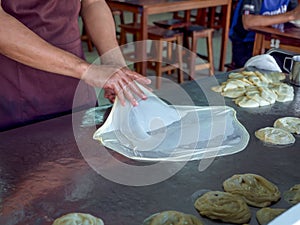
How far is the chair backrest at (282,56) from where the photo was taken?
2.22m

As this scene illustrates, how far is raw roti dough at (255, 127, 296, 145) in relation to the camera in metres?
1.46

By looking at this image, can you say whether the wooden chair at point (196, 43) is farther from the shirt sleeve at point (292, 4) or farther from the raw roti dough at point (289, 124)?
the raw roti dough at point (289, 124)

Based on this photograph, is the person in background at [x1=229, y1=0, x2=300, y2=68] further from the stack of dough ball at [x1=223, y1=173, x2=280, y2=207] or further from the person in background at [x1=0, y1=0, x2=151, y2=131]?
the stack of dough ball at [x1=223, y1=173, x2=280, y2=207]

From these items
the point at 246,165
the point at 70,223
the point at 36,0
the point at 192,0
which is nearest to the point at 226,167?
the point at 246,165

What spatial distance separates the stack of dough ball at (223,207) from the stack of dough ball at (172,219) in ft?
0.15

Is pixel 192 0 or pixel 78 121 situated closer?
pixel 78 121

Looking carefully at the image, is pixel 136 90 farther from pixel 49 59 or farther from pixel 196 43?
pixel 196 43

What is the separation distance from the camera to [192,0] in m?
4.23

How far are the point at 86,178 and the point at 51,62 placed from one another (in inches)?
16.3

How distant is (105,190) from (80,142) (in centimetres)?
29

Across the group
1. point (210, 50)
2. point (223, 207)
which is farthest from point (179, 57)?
point (223, 207)

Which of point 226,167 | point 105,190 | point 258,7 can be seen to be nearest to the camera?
point 105,190

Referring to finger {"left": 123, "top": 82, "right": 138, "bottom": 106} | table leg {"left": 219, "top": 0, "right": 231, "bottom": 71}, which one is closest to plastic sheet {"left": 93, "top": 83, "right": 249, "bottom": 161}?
finger {"left": 123, "top": 82, "right": 138, "bottom": 106}

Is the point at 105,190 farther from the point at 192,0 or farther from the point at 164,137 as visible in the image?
the point at 192,0
